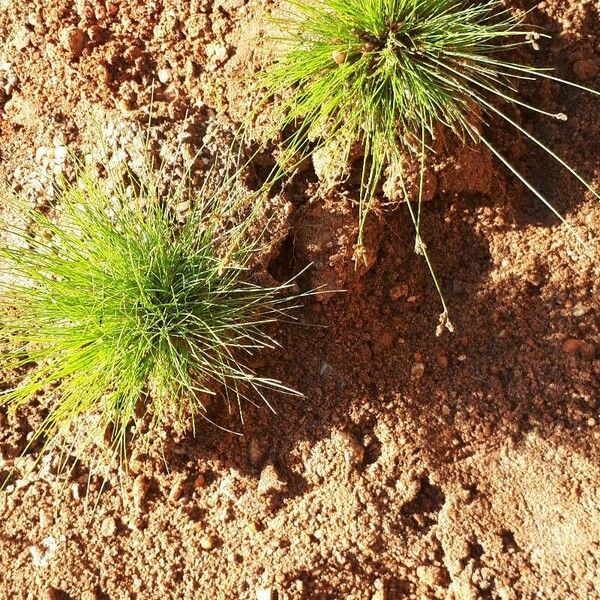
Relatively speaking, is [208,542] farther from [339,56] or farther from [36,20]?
[36,20]

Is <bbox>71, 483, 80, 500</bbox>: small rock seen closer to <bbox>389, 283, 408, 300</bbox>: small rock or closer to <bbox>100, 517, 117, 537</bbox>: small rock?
<bbox>100, 517, 117, 537</bbox>: small rock

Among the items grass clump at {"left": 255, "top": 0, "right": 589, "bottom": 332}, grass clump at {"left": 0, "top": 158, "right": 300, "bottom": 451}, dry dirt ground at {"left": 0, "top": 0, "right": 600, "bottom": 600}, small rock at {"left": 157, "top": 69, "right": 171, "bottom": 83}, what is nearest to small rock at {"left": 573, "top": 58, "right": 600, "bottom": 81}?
dry dirt ground at {"left": 0, "top": 0, "right": 600, "bottom": 600}

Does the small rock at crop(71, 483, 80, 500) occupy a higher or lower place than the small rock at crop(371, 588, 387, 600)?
lower

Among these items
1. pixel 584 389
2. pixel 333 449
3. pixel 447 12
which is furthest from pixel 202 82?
pixel 584 389

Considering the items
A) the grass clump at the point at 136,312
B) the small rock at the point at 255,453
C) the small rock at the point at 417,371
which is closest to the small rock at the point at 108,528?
the grass clump at the point at 136,312

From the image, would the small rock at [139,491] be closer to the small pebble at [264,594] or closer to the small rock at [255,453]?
the small rock at [255,453]

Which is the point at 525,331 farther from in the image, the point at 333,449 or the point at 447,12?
the point at 447,12
